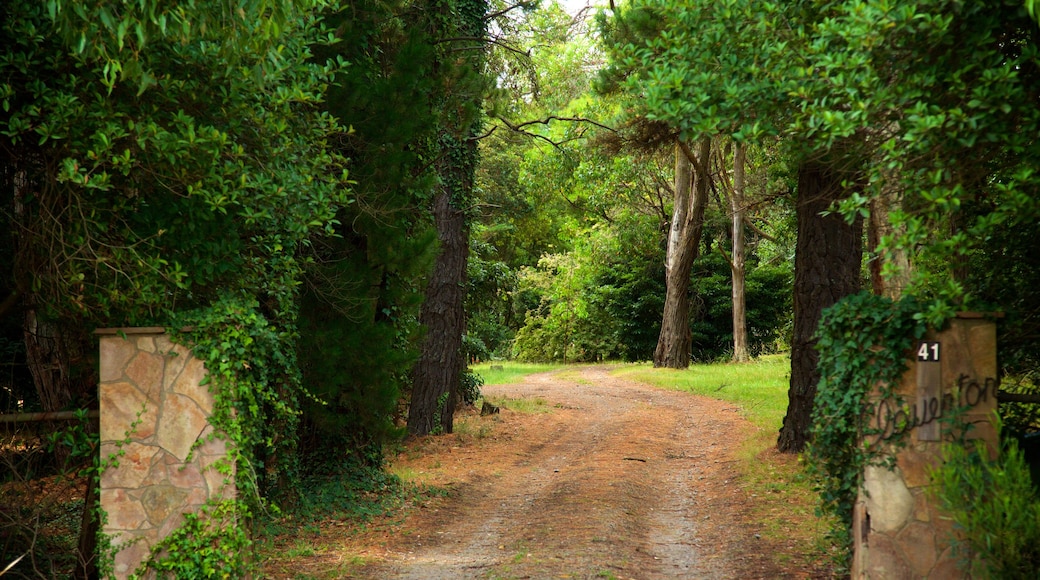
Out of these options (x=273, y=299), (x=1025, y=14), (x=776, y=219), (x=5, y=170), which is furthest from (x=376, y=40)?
(x=776, y=219)

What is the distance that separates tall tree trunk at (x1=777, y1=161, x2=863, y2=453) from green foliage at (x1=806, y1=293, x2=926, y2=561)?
16.8ft

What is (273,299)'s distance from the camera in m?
7.69

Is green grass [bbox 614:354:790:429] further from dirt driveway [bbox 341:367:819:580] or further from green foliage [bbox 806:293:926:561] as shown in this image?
green foliage [bbox 806:293:926:561]

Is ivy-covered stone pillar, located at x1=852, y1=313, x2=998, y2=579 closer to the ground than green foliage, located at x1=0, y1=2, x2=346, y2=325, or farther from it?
closer to the ground

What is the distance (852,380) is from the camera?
569 cm

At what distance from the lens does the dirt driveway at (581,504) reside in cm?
717

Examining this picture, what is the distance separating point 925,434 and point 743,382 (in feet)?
55.6

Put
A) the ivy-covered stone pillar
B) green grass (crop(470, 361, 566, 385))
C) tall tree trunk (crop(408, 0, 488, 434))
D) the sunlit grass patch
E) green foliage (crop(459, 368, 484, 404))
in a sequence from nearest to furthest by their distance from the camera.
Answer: the ivy-covered stone pillar
tall tree trunk (crop(408, 0, 488, 434))
green foliage (crop(459, 368, 484, 404))
the sunlit grass patch
green grass (crop(470, 361, 566, 385))

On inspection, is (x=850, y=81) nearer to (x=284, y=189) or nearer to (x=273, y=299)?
(x=284, y=189)

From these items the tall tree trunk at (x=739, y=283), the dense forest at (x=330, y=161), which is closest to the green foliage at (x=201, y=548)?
the dense forest at (x=330, y=161)

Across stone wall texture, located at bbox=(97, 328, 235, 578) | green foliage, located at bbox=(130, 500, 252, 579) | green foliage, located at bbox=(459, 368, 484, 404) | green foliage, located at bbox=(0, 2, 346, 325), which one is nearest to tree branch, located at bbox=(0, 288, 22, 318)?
green foliage, located at bbox=(0, 2, 346, 325)

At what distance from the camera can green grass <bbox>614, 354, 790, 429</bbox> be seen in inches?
656

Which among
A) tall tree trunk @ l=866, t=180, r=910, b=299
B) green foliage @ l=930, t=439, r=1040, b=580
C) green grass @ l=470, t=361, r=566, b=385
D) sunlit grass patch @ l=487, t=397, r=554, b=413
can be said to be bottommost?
green grass @ l=470, t=361, r=566, b=385

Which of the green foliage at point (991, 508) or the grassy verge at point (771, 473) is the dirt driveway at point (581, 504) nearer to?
the grassy verge at point (771, 473)
